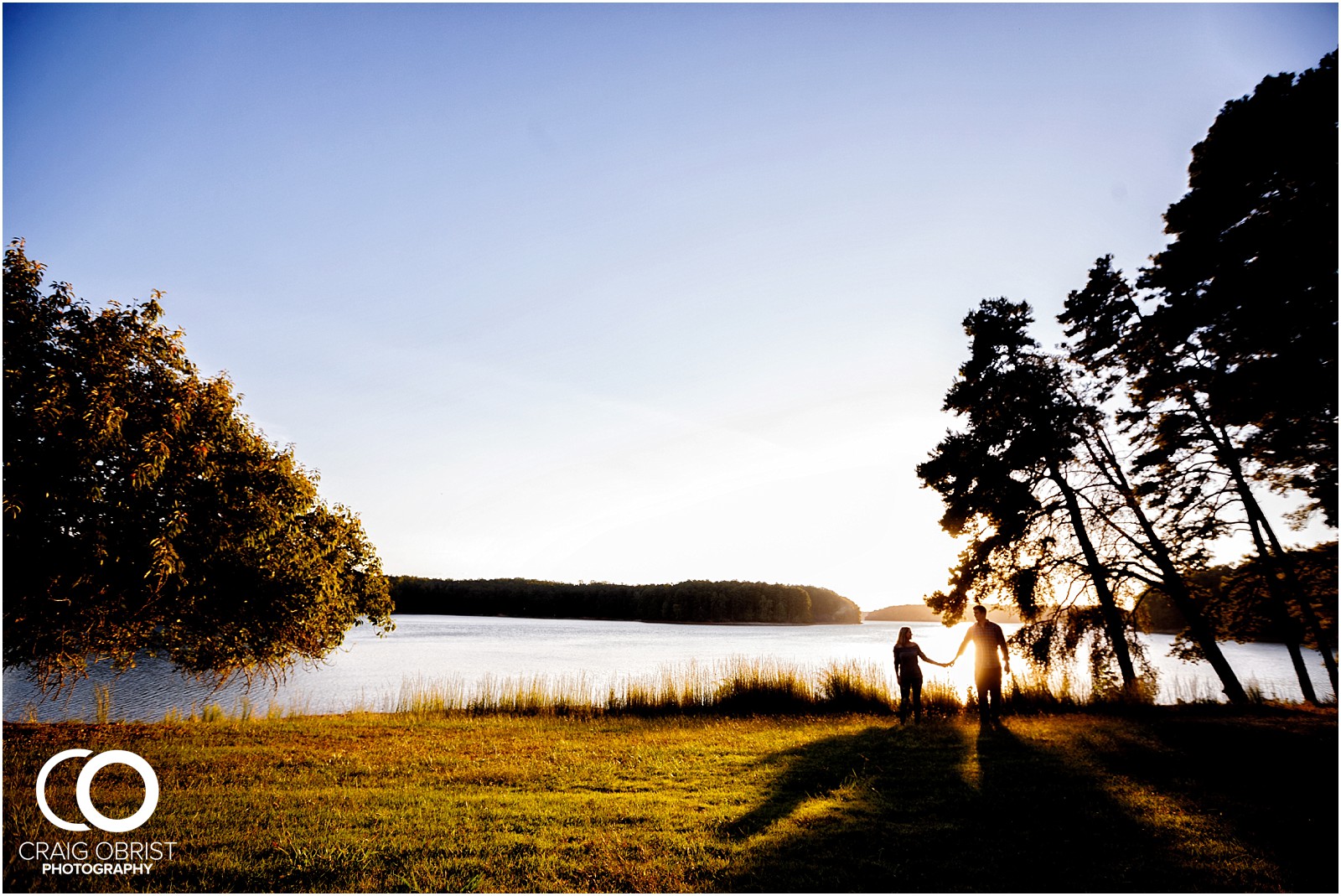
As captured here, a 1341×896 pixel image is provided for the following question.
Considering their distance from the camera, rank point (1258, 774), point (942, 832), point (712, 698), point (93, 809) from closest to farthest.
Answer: point (942, 832), point (93, 809), point (1258, 774), point (712, 698)

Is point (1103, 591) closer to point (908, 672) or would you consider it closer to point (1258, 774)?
point (908, 672)

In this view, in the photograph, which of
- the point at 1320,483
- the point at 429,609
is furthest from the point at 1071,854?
the point at 429,609

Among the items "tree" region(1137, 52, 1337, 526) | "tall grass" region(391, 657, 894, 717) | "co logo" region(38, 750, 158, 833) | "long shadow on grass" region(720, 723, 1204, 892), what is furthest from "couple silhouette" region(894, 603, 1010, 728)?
"co logo" region(38, 750, 158, 833)

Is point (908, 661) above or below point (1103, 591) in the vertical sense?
below

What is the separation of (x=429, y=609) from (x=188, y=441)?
116312 millimetres

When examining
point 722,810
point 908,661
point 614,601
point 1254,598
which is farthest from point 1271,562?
point 614,601

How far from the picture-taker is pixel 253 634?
40.9ft

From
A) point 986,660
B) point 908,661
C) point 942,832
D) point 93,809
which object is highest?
point 986,660

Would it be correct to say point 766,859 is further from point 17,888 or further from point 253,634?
point 253,634

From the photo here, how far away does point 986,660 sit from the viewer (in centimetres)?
1212

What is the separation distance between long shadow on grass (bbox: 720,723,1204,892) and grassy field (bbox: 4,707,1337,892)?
3cm

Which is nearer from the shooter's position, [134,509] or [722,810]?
[722,810]

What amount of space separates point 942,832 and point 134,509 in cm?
1191

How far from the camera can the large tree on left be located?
8.99 metres
